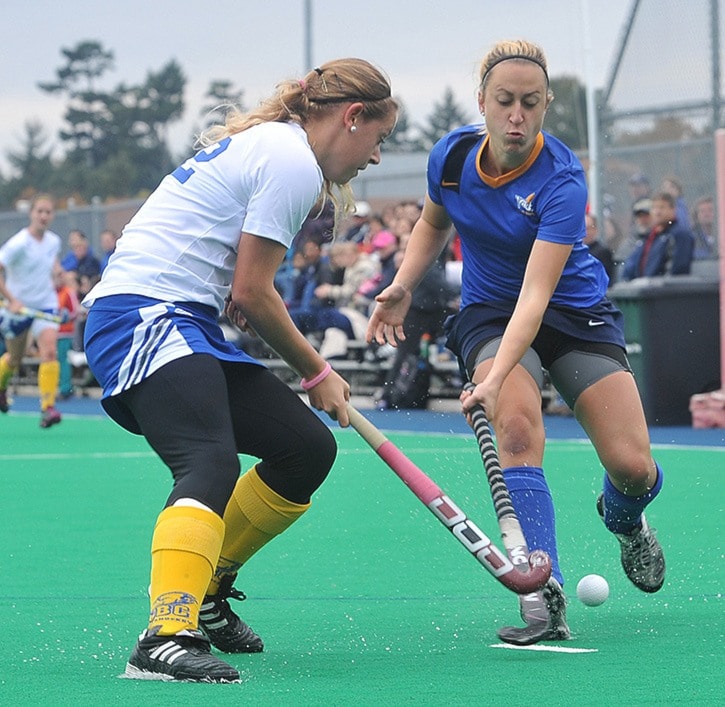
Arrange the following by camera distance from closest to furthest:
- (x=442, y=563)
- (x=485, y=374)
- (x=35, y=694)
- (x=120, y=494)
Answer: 1. (x=35, y=694)
2. (x=485, y=374)
3. (x=442, y=563)
4. (x=120, y=494)

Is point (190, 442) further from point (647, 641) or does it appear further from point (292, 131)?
point (647, 641)

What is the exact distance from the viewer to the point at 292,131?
14.6 ft

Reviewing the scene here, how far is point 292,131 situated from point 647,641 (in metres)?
1.86

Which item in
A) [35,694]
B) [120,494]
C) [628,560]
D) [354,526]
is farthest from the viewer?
[120,494]

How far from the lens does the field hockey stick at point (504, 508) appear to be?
4.72 metres

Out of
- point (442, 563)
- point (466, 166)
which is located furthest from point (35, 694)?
point (442, 563)

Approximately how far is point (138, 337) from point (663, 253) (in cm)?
1008

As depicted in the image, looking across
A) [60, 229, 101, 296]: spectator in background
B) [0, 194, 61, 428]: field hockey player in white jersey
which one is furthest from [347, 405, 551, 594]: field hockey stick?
[60, 229, 101, 296]: spectator in background

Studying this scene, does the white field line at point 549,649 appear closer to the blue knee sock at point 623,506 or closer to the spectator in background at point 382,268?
the blue knee sock at point 623,506

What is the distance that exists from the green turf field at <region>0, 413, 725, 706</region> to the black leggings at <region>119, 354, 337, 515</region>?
21.5 inches

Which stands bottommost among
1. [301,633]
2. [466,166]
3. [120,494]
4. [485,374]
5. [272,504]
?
[120,494]

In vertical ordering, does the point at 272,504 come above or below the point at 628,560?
above

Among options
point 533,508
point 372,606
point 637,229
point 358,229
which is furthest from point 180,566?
point 358,229

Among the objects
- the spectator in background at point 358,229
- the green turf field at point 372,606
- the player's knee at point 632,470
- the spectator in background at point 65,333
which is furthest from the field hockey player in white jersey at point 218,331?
the spectator in background at point 65,333
